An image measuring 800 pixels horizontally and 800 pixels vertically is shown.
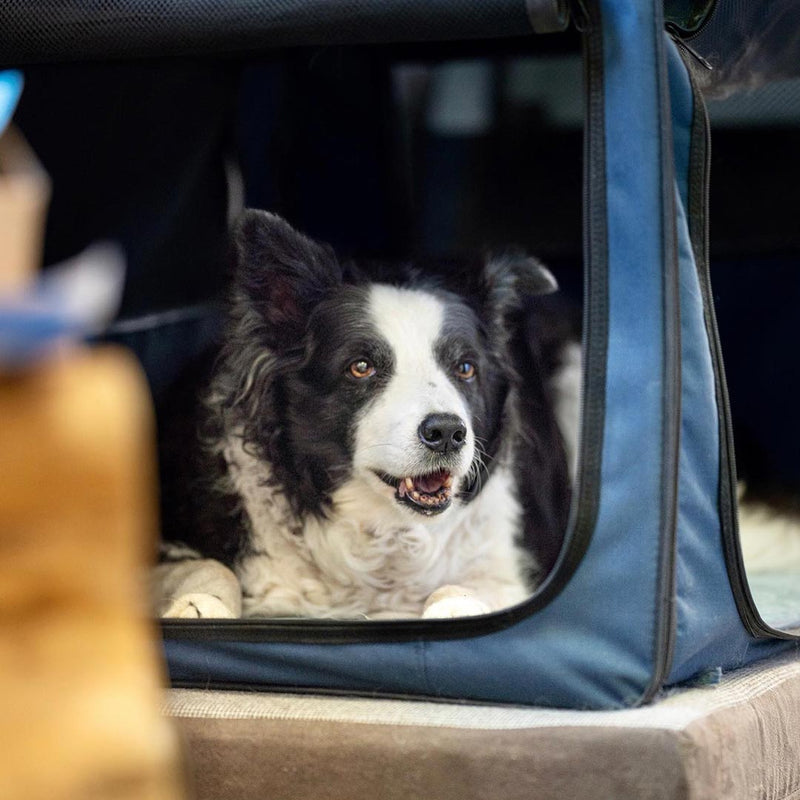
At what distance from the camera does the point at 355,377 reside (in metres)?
1.44

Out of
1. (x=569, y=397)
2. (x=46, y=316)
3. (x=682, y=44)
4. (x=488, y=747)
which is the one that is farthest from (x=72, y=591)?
(x=569, y=397)

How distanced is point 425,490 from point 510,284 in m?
0.30

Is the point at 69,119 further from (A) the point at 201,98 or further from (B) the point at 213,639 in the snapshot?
(B) the point at 213,639

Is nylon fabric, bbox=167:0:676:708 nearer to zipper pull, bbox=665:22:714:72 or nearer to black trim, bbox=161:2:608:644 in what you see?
black trim, bbox=161:2:608:644

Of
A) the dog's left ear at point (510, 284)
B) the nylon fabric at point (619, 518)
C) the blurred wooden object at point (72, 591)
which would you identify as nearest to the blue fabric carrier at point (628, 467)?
the nylon fabric at point (619, 518)

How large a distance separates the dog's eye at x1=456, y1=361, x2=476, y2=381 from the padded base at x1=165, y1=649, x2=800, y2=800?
391mm

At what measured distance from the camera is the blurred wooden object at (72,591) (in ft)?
2.06

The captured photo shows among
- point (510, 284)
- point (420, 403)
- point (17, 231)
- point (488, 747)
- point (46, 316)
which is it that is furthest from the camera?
point (510, 284)

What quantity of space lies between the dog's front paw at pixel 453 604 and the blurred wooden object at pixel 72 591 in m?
0.76

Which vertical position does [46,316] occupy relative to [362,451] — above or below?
above

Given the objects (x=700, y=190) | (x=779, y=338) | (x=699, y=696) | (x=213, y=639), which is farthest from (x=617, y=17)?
(x=779, y=338)

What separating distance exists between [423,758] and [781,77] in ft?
4.15

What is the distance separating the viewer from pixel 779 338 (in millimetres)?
2316

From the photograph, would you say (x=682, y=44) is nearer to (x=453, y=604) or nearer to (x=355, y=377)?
(x=355, y=377)
